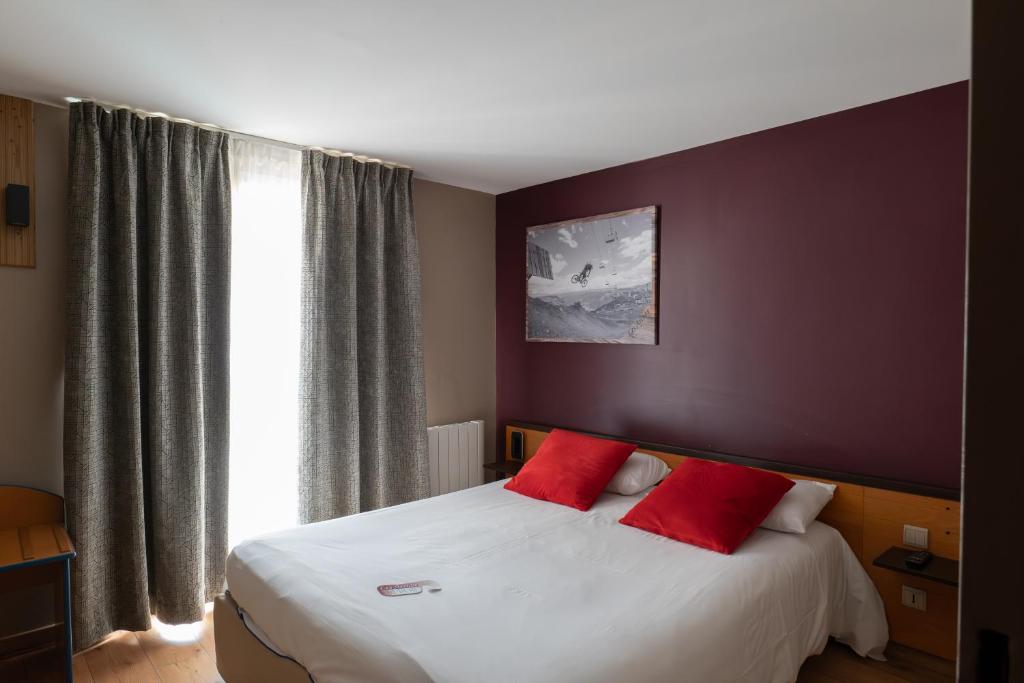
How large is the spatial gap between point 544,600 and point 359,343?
2161 mm

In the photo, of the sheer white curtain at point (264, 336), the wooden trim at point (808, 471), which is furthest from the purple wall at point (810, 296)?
the sheer white curtain at point (264, 336)

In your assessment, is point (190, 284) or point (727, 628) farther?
point (190, 284)

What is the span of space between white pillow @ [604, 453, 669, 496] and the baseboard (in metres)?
2.75

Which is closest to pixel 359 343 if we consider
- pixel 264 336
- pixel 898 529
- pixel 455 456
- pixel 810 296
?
pixel 264 336

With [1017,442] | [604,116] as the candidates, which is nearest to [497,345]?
[604,116]

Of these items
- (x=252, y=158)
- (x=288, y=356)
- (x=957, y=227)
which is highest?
(x=252, y=158)

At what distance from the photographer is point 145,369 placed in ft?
9.31

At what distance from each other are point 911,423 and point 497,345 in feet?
9.01

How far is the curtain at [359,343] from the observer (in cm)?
337

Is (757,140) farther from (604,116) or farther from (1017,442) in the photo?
(1017,442)

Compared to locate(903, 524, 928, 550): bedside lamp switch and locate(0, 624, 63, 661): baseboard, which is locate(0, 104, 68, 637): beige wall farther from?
locate(903, 524, 928, 550): bedside lamp switch

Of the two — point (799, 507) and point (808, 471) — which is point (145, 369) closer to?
point (799, 507)

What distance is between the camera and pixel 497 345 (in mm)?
4535

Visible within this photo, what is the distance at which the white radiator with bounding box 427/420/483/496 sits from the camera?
13.1 feet
